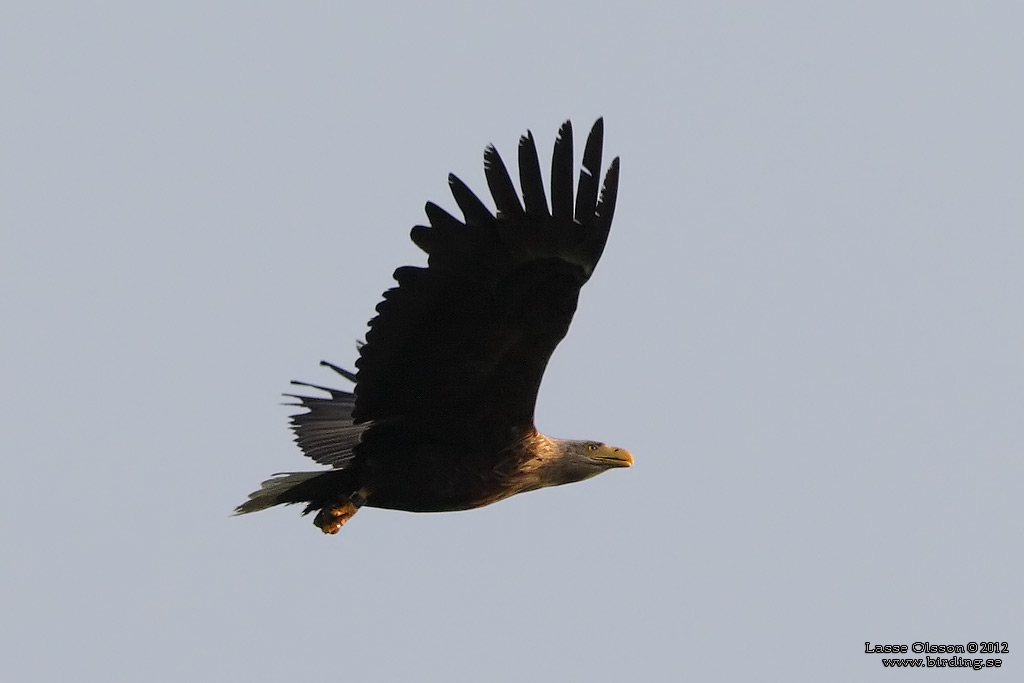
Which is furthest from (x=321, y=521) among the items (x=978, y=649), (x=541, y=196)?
(x=978, y=649)

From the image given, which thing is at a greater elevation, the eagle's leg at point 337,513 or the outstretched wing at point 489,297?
the outstretched wing at point 489,297

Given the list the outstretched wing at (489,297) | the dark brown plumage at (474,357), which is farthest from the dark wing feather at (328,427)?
the outstretched wing at (489,297)

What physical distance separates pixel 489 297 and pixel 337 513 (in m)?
1.82

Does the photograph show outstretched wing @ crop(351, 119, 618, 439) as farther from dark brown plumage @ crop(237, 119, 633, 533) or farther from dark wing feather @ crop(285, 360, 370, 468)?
dark wing feather @ crop(285, 360, 370, 468)

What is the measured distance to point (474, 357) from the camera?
8.26 meters

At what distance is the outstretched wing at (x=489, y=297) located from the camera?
301 inches

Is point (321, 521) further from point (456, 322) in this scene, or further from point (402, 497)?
point (456, 322)

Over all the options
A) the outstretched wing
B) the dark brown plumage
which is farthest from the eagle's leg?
the outstretched wing

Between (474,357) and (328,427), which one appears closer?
(474,357)

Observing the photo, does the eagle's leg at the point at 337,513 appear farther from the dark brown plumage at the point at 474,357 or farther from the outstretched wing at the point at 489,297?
the outstretched wing at the point at 489,297

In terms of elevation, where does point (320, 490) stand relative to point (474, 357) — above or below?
below

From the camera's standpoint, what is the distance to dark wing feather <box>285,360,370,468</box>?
9.55 m

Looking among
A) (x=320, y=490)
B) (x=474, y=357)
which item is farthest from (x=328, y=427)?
(x=474, y=357)

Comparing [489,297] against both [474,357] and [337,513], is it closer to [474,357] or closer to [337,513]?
[474,357]
